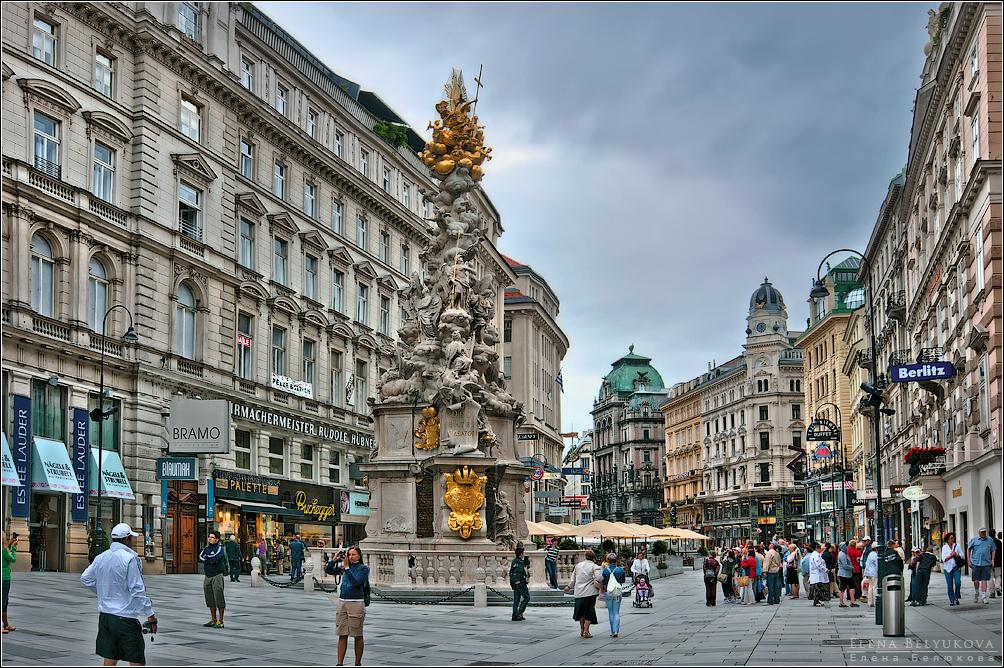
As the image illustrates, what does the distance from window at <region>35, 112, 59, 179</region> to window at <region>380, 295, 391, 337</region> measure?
29112 mm

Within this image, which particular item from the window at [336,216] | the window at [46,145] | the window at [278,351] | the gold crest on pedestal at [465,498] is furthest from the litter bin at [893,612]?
the window at [336,216]

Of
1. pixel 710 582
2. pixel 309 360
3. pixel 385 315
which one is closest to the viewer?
pixel 710 582

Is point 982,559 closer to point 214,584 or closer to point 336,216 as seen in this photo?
point 214,584

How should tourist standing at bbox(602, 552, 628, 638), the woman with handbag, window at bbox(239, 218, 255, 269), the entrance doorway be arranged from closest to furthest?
1. tourist standing at bbox(602, 552, 628, 638)
2. the woman with handbag
3. the entrance doorway
4. window at bbox(239, 218, 255, 269)

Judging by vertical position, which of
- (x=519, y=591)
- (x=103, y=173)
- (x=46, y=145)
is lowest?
(x=519, y=591)

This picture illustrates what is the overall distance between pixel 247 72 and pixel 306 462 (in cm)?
1774

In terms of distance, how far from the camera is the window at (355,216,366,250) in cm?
6457

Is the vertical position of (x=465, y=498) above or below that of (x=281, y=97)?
below

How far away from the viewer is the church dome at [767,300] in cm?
A: 15460

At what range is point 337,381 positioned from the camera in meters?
62.1

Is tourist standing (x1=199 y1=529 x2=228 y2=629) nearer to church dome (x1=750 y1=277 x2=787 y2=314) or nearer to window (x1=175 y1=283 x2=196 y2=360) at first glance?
window (x1=175 y1=283 x2=196 y2=360)

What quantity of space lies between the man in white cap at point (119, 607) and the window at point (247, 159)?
40965 millimetres

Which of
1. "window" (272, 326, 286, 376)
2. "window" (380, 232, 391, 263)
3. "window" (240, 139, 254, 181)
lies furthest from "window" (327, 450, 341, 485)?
"window" (240, 139, 254, 181)

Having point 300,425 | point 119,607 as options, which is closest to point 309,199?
point 300,425
